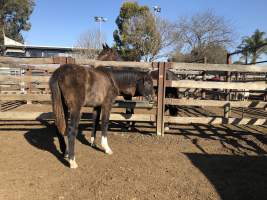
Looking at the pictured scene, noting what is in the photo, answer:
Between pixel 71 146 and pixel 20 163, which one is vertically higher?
pixel 71 146

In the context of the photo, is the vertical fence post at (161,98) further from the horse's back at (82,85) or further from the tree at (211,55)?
the tree at (211,55)

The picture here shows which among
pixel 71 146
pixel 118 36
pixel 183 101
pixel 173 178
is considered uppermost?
pixel 118 36

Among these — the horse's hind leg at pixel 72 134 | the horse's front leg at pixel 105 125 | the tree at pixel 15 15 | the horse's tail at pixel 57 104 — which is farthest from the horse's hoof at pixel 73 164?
the tree at pixel 15 15

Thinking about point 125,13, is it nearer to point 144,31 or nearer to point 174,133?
point 144,31

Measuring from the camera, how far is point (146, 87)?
6.20 meters

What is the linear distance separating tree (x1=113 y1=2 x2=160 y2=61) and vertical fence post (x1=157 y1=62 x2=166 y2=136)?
80.4ft

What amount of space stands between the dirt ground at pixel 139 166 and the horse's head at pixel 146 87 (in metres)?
1.03

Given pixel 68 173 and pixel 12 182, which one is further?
pixel 68 173

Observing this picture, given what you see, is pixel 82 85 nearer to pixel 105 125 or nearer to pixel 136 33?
pixel 105 125

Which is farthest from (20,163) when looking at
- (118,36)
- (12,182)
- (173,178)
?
(118,36)

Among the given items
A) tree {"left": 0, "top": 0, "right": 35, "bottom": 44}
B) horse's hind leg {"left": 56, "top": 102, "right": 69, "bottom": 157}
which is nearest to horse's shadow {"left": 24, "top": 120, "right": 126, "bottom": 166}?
horse's hind leg {"left": 56, "top": 102, "right": 69, "bottom": 157}

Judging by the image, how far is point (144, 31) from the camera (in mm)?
30594

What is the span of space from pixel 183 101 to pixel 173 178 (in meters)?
2.81

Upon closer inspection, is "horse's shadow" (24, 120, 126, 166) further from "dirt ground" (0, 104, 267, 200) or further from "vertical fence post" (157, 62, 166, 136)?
"vertical fence post" (157, 62, 166, 136)
